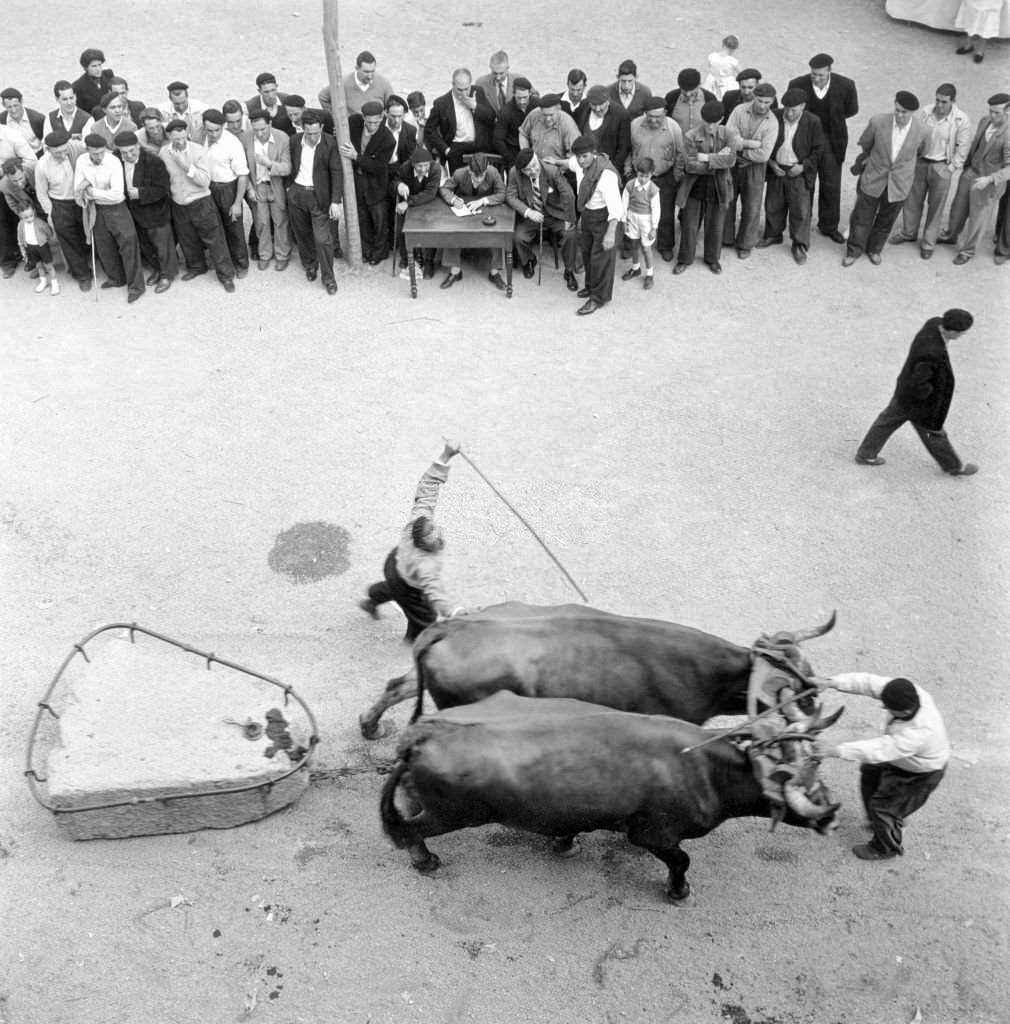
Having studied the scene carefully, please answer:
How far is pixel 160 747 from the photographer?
22.9 feet

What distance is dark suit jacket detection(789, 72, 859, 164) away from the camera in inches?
485

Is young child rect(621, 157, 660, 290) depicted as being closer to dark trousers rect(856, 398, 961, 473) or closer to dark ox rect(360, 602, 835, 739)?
dark trousers rect(856, 398, 961, 473)

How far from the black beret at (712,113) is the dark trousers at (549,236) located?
1.73 metres

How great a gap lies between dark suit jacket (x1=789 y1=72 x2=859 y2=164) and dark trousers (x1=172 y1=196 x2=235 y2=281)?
6.25 meters

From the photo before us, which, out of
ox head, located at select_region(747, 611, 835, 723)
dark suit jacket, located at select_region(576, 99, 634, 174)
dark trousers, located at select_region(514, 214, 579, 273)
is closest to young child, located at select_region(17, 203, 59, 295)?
dark trousers, located at select_region(514, 214, 579, 273)

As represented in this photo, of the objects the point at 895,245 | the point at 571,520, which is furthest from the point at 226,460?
the point at 895,245

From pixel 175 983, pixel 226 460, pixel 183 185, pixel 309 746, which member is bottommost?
pixel 175 983

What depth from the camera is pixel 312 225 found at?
39.5ft

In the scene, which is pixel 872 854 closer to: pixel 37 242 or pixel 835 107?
pixel 835 107

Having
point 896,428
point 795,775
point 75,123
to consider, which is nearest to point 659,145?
point 896,428

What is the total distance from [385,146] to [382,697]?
6.60 meters

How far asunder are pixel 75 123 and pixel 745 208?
7.19 m

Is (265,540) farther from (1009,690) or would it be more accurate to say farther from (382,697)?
(1009,690)

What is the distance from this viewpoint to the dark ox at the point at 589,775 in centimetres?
627
